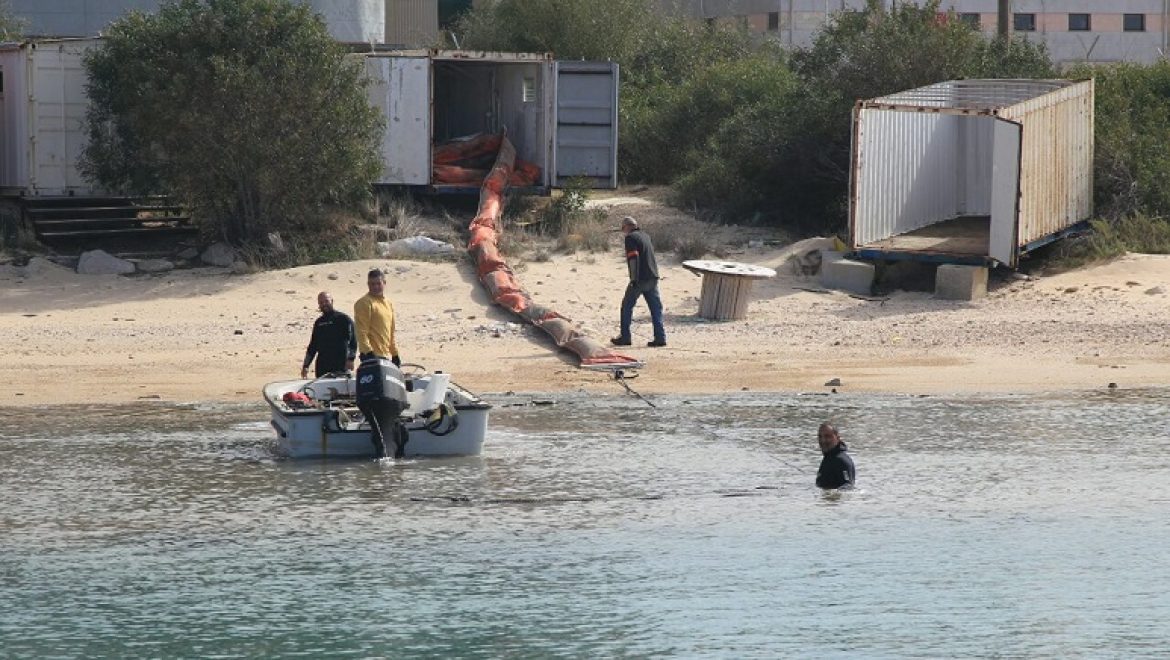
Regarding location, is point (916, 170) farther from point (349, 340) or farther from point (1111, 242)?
point (349, 340)

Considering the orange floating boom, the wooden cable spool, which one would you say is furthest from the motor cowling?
the wooden cable spool

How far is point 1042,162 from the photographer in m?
23.1

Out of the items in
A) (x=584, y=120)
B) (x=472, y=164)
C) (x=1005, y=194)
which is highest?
(x=584, y=120)

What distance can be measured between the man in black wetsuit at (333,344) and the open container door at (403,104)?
10.4 meters

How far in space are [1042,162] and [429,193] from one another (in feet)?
30.5

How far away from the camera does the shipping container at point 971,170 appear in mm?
22594

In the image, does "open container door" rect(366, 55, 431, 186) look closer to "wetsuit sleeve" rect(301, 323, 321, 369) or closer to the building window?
"wetsuit sleeve" rect(301, 323, 321, 369)

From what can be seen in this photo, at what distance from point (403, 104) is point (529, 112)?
2.59m

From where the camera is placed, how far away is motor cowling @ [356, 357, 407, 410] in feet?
47.6

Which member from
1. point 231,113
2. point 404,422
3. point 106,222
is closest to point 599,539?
point 404,422

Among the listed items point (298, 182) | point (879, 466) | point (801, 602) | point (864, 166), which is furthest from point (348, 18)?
point (801, 602)

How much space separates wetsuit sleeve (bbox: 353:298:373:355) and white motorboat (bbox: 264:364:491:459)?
52 cm

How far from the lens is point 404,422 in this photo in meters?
15.4

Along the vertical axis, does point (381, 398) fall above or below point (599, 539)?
above
